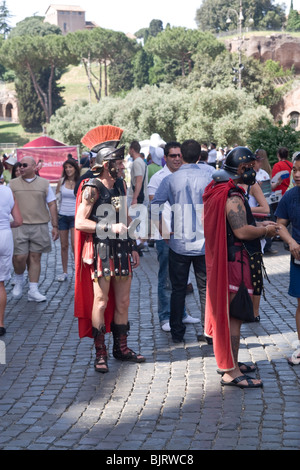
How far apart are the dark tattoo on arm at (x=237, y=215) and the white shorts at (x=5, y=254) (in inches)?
105

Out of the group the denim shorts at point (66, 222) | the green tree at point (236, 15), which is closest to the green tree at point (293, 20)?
the green tree at point (236, 15)

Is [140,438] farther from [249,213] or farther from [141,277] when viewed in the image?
[141,277]

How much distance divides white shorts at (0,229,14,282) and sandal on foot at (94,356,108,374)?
5.13 ft

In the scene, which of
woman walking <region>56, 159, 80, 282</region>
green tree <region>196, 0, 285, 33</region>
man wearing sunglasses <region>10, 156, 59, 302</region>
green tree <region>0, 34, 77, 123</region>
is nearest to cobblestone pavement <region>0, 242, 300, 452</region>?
man wearing sunglasses <region>10, 156, 59, 302</region>

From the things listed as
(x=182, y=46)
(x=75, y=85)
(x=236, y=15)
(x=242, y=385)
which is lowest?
(x=75, y=85)

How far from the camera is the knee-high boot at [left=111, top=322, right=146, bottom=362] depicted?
5.68 m

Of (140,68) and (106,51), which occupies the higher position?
(106,51)

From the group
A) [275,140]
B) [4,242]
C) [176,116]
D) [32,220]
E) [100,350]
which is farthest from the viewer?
[176,116]

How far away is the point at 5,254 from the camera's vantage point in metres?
6.71

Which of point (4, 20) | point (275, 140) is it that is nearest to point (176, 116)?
point (275, 140)

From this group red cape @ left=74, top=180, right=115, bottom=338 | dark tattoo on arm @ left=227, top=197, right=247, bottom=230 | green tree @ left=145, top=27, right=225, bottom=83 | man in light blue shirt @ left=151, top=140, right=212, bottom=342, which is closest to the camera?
dark tattoo on arm @ left=227, top=197, right=247, bottom=230

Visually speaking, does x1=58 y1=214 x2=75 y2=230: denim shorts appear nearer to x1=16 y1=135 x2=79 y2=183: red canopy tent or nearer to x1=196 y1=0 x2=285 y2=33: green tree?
x1=16 y1=135 x2=79 y2=183: red canopy tent

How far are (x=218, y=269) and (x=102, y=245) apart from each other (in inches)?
40.0

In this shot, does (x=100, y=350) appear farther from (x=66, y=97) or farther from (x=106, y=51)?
(x=66, y=97)
